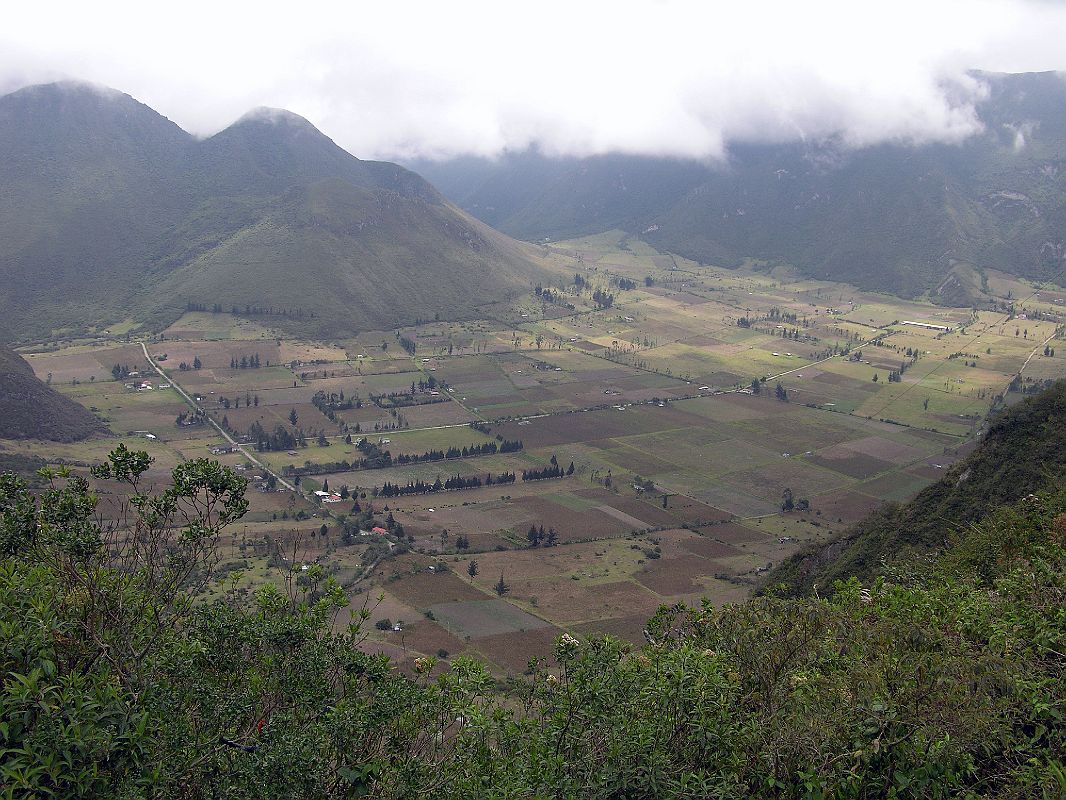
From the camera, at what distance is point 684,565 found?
116938mm

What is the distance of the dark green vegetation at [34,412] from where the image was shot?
159m

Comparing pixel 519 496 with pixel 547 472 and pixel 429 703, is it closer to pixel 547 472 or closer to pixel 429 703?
pixel 547 472

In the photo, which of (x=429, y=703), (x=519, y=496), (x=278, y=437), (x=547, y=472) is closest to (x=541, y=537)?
(x=519, y=496)

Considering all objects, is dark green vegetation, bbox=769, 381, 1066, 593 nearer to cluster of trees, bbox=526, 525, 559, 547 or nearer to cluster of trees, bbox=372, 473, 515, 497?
cluster of trees, bbox=526, 525, 559, 547

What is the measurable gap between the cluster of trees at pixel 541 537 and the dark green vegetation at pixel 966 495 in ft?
146

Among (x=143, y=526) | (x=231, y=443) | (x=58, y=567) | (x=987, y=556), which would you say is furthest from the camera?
(x=231, y=443)

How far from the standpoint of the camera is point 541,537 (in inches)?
4926

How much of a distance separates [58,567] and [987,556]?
A: 1814 inches

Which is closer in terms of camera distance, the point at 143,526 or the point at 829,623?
the point at 143,526

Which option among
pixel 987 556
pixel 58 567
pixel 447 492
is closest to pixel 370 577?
pixel 447 492

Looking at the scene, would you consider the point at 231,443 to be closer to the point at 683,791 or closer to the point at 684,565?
the point at 684,565

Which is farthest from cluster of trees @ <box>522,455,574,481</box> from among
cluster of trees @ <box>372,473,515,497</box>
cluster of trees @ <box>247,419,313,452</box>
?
cluster of trees @ <box>247,419,313,452</box>

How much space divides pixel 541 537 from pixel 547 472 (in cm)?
3360

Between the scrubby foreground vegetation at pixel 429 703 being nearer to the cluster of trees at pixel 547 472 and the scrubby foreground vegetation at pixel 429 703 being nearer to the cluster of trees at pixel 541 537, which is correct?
the cluster of trees at pixel 541 537
